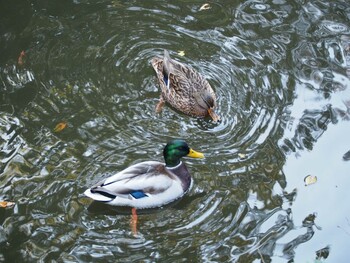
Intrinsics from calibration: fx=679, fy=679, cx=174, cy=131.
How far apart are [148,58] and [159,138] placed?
156cm

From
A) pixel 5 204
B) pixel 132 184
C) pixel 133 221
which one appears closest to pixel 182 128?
pixel 132 184

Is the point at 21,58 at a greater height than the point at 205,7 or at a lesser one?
lesser

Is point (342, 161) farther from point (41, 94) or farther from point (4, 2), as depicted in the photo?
point (4, 2)

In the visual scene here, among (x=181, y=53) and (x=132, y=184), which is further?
(x=181, y=53)

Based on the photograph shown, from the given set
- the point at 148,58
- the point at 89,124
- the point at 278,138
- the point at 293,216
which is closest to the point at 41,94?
the point at 89,124

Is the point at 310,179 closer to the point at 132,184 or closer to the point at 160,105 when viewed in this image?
the point at 132,184

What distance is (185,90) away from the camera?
27.2 ft

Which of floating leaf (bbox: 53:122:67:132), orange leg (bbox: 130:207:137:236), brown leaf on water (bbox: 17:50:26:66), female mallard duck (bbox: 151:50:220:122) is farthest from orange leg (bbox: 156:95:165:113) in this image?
brown leaf on water (bbox: 17:50:26:66)

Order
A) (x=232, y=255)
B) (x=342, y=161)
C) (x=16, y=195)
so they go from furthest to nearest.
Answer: (x=342, y=161) → (x=16, y=195) → (x=232, y=255)

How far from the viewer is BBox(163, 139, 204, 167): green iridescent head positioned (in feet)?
23.3

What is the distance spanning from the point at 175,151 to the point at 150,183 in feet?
1.43

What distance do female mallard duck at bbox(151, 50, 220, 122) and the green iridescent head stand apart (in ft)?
3.31

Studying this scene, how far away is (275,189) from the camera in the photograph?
719 cm

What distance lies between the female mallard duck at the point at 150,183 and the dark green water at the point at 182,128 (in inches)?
6.1
